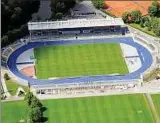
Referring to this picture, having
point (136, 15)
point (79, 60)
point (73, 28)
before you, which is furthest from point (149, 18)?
point (79, 60)

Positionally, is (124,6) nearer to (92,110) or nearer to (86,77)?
(86,77)

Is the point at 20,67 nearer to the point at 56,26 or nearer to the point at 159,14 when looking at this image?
the point at 56,26

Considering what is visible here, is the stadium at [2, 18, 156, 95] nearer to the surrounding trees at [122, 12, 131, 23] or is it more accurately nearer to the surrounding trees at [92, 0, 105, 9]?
the surrounding trees at [122, 12, 131, 23]

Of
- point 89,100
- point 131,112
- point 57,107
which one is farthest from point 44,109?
point 131,112

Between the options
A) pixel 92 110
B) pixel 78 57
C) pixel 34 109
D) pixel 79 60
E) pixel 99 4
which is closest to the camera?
pixel 34 109

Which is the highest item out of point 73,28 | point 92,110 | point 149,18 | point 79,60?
point 149,18

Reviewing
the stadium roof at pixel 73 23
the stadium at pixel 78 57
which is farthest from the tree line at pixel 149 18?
the stadium roof at pixel 73 23
